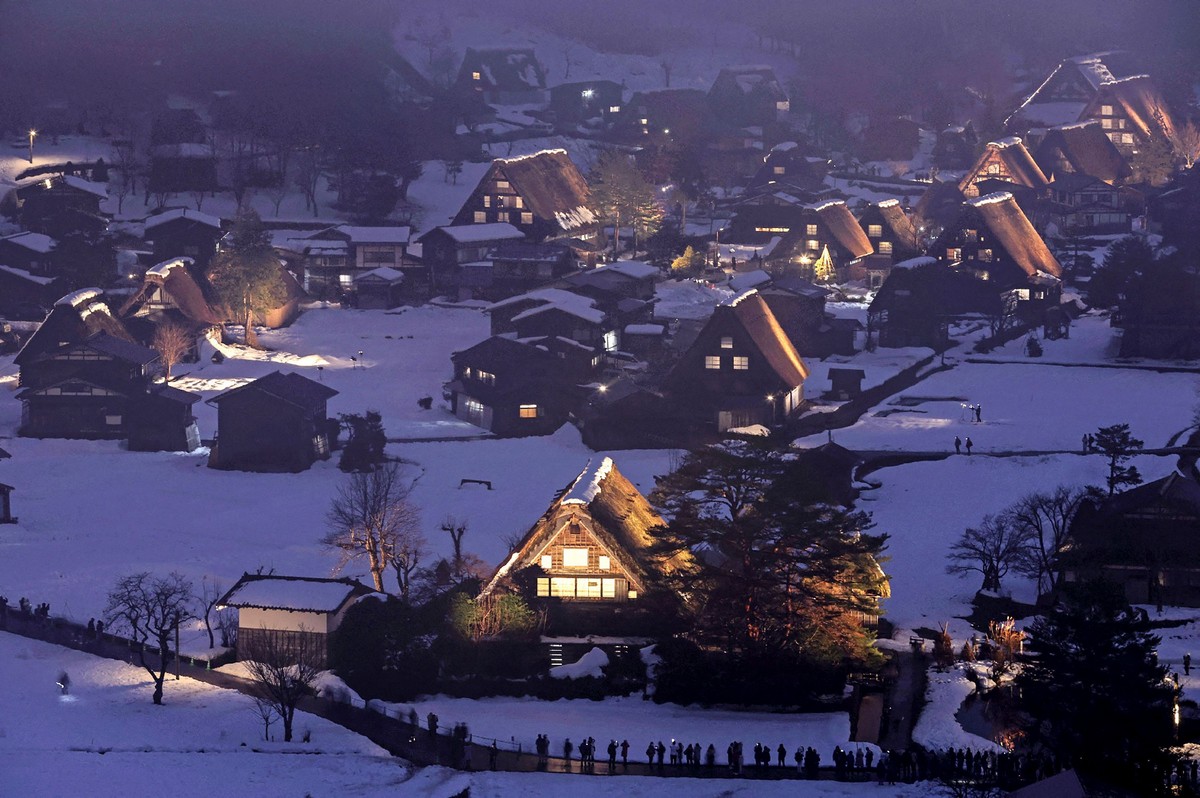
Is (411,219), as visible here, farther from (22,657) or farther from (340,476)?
(22,657)

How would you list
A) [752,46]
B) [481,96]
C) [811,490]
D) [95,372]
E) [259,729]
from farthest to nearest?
[752,46] → [481,96] → [95,372] → [811,490] → [259,729]

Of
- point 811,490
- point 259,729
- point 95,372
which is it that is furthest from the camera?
point 95,372

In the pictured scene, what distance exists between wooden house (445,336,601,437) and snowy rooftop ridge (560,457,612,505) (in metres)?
14.7

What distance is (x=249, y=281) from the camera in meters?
60.6

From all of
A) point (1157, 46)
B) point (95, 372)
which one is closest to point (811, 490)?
point (95, 372)

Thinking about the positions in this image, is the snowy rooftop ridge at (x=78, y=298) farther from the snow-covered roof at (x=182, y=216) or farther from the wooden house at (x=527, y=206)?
the wooden house at (x=527, y=206)

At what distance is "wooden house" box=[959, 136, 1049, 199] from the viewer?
244ft

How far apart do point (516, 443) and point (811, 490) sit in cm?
1749

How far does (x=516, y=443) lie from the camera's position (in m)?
48.7

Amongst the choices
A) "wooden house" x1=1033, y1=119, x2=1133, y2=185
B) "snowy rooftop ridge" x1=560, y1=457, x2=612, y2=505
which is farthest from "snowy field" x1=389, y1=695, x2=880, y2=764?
"wooden house" x1=1033, y1=119, x2=1133, y2=185

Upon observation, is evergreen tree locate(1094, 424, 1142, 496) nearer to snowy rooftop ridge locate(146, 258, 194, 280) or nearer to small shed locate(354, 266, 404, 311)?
small shed locate(354, 266, 404, 311)

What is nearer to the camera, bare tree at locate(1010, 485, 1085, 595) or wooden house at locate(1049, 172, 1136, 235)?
bare tree at locate(1010, 485, 1085, 595)

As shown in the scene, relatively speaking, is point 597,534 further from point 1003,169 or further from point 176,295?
point 1003,169

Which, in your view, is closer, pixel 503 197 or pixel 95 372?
pixel 95 372
